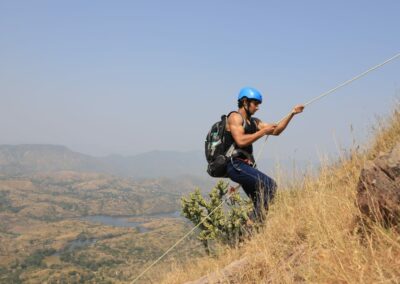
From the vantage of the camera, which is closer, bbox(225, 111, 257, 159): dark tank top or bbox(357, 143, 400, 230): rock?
bbox(357, 143, 400, 230): rock

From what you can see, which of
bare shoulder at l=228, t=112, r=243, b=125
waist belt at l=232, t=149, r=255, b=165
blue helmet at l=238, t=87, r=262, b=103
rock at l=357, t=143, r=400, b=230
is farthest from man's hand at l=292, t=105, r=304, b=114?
rock at l=357, t=143, r=400, b=230

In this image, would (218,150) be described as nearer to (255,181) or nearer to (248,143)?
(248,143)

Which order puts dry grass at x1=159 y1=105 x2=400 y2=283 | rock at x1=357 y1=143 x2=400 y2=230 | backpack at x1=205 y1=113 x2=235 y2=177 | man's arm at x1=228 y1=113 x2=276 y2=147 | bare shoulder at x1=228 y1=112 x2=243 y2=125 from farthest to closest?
backpack at x1=205 y1=113 x2=235 y2=177 → bare shoulder at x1=228 y1=112 x2=243 y2=125 → man's arm at x1=228 y1=113 x2=276 y2=147 → rock at x1=357 y1=143 x2=400 y2=230 → dry grass at x1=159 y1=105 x2=400 y2=283

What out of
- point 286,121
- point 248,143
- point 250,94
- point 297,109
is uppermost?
point 250,94

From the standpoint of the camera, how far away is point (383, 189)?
321cm

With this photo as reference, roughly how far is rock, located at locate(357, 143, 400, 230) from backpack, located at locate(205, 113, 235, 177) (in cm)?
263

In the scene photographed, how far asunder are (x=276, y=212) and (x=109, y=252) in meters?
163

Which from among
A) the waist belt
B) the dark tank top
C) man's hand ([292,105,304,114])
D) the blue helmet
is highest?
the blue helmet

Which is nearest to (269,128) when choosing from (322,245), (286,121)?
(286,121)

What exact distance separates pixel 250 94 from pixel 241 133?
0.68m

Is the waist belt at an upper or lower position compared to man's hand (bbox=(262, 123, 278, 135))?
lower

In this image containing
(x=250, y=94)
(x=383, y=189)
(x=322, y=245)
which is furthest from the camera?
(x=250, y=94)

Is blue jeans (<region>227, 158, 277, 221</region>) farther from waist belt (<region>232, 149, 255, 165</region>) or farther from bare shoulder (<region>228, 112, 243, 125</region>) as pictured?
bare shoulder (<region>228, 112, 243, 125</region>)

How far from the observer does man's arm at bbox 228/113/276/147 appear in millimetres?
5609
